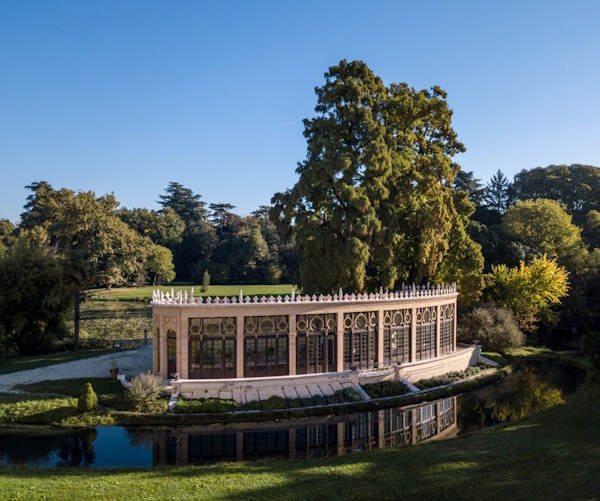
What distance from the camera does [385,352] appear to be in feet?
80.8

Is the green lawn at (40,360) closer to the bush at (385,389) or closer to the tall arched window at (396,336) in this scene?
the bush at (385,389)

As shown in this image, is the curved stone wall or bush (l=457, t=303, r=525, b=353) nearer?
the curved stone wall

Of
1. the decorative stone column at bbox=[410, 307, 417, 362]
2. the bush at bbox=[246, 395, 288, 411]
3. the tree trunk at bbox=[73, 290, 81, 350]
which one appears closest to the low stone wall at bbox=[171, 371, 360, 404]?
the bush at bbox=[246, 395, 288, 411]

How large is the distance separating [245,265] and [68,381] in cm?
5156

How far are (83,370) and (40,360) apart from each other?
5.04m

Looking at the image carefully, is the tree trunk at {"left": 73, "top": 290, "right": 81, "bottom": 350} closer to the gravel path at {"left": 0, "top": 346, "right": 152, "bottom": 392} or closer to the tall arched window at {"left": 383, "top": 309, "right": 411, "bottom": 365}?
the gravel path at {"left": 0, "top": 346, "right": 152, "bottom": 392}

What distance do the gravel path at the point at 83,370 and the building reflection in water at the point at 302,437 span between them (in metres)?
8.04

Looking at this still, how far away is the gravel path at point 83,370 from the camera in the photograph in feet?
76.1

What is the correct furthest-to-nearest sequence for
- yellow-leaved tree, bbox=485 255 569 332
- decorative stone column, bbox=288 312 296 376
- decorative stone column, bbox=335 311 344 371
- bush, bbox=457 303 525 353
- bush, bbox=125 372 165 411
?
yellow-leaved tree, bbox=485 255 569 332
bush, bbox=457 303 525 353
decorative stone column, bbox=335 311 344 371
decorative stone column, bbox=288 312 296 376
bush, bbox=125 372 165 411

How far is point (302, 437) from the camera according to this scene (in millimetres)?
17750

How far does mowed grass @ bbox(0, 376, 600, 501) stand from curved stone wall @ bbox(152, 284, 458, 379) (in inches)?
287

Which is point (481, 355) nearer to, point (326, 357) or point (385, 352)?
point (385, 352)

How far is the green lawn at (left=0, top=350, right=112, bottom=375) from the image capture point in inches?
1026

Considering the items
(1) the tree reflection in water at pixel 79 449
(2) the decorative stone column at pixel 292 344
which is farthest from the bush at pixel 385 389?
(1) the tree reflection in water at pixel 79 449
